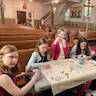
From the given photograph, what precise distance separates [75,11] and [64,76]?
10408 mm

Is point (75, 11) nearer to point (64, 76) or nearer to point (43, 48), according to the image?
point (43, 48)

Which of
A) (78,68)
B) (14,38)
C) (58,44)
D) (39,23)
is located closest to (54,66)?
(78,68)

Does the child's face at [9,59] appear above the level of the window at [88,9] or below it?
below

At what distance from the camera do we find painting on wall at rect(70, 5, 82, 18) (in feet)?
37.3

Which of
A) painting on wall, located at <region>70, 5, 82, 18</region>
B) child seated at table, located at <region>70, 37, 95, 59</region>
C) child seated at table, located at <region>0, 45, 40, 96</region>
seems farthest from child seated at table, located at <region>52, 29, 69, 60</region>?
painting on wall, located at <region>70, 5, 82, 18</region>

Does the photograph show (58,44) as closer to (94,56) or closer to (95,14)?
(94,56)

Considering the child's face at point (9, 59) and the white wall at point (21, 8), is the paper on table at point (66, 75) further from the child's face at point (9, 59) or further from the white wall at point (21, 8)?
the white wall at point (21, 8)

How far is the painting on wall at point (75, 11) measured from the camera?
11373 millimetres

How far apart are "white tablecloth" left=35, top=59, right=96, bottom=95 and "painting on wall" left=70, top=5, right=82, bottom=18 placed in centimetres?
969

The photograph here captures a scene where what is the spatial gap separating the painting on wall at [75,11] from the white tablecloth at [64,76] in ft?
31.8

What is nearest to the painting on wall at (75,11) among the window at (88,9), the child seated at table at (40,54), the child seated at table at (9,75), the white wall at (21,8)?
the window at (88,9)

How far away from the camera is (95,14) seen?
26.7 feet

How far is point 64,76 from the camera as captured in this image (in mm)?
1735

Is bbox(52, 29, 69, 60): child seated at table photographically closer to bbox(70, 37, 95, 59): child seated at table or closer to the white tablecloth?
bbox(70, 37, 95, 59): child seated at table
